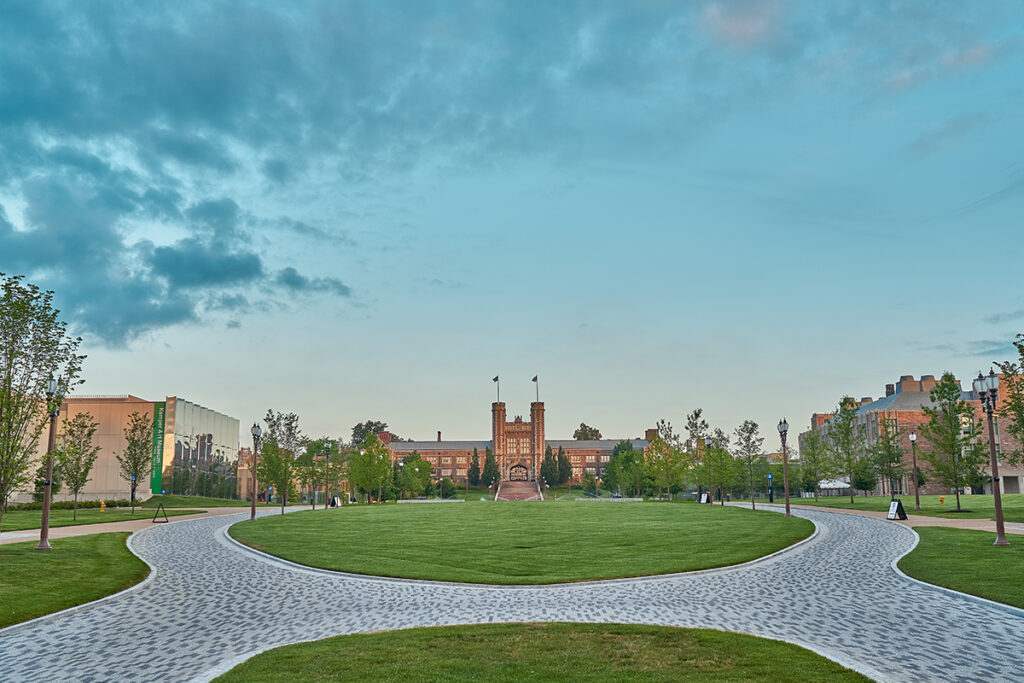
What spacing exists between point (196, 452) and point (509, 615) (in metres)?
84.5

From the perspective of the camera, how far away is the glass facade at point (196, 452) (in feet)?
274

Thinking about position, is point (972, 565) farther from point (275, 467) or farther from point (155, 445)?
point (155, 445)

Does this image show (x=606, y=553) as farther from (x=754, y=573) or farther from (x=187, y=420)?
(x=187, y=420)

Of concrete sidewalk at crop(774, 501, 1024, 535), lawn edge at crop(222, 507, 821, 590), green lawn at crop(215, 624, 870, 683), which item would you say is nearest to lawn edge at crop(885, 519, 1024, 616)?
lawn edge at crop(222, 507, 821, 590)

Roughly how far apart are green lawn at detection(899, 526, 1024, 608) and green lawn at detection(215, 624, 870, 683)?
8573 millimetres

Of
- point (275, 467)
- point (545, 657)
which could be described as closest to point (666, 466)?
point (275, 467)

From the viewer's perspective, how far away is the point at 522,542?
96.9 ft

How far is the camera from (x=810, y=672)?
1069 cm

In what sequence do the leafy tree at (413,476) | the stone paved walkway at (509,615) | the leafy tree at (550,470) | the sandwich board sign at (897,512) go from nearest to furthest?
the stone paved walkway at (509,615)
the sandwich board sign at (897,512)
the leafy tree at (413,476)
the leafy tree at (550,470)

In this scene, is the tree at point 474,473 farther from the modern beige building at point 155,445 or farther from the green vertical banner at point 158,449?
the green vertical banner at point 158,449

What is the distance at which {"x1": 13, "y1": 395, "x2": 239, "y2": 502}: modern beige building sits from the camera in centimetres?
7988

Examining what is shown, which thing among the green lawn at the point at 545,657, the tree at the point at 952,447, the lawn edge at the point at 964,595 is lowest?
the lawn edge at the point at 964,595

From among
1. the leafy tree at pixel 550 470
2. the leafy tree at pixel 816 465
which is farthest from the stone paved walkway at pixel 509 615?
the leafy tree at pixel 550 470

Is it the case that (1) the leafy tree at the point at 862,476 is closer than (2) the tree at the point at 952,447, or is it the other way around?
(2) the tree at the point at 952,447
